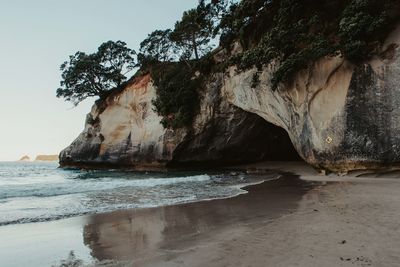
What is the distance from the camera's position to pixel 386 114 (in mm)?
12203

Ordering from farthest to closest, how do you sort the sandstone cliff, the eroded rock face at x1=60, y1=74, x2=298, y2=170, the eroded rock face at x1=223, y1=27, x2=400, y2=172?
1. the eroded rock face at x1=60, y1=74, x2=298, y2=170
2. the sandstone cliff
3. the eroded rock face at x1=223, y1=27, x2=400, y2=172

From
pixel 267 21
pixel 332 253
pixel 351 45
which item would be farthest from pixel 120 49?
pixel 332 253

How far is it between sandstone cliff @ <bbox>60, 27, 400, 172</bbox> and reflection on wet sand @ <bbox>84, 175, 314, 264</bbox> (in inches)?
229

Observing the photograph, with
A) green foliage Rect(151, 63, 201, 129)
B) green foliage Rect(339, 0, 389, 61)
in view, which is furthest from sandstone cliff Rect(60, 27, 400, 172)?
green foliage Rect(151, 63, 201, 129)

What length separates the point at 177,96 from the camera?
26.0 m

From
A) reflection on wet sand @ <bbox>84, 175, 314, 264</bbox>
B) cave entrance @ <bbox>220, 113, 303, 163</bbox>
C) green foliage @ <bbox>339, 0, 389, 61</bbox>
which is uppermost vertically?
green foliage @ <bbox>339, 0, 389, 61</bbox>

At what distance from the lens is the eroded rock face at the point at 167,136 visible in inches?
988

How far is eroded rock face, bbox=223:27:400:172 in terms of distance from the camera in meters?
12.2

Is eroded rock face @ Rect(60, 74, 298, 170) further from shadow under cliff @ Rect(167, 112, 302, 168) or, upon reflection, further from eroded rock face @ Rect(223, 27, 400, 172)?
eroded rock face @ Rect(223, 27, 400, 172)

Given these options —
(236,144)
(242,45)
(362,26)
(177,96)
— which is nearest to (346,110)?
(362,26)

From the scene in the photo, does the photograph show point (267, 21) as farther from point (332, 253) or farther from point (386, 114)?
point (332, 253)

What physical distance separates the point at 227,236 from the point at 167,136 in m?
23.0

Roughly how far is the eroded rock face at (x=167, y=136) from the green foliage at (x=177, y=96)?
28.2 inches

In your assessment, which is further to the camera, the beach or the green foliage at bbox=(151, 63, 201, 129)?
the green foliage at bbox=(151, 63, 201, 129)
